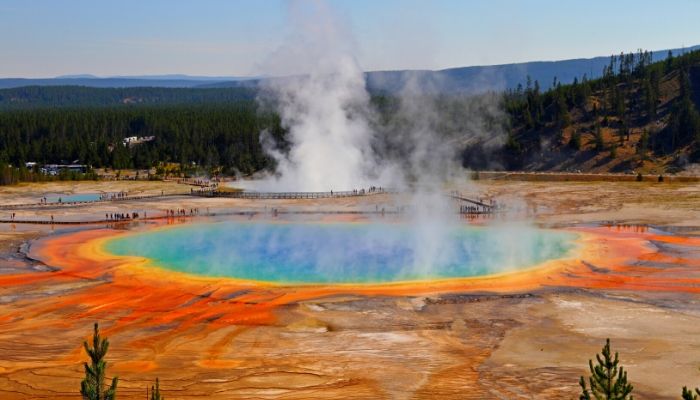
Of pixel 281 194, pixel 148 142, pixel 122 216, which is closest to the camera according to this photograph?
pixel 122 216

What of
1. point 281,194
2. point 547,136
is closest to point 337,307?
point 281,194

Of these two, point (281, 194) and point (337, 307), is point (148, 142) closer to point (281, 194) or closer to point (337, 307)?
point (281, 194)

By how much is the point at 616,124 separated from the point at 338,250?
53.7 m

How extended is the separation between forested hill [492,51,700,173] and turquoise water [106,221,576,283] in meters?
34.9

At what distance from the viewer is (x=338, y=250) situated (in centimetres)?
3684

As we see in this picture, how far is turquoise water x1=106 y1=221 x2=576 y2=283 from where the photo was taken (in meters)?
31.4

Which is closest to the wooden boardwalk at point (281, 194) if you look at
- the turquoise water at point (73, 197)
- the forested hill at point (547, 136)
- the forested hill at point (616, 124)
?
the turquoise water at point (73, 197)

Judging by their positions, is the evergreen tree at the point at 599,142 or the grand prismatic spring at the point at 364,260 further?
the evergreen tree at the point at 599,142

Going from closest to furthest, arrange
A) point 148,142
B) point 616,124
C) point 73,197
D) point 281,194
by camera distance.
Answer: point 281,194, point 73,197, point 616,124, point 148,142

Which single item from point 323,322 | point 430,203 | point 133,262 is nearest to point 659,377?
point 323,322

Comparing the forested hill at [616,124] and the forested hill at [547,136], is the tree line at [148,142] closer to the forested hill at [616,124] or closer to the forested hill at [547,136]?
the forested hill at [547,136]

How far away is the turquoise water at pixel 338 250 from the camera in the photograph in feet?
103

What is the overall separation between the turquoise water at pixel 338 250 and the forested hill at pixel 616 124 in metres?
34.9

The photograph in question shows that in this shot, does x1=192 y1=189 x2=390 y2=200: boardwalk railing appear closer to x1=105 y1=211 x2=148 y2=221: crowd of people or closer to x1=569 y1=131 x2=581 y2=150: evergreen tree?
x1=105 y1=211 x2=148 y2=221: crowd of people
